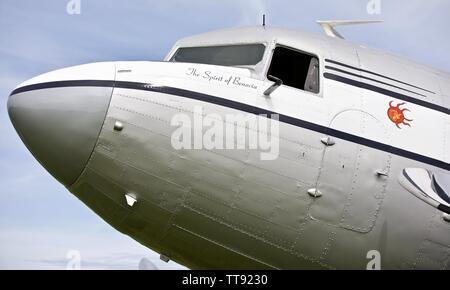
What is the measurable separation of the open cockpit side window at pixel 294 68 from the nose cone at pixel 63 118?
2511 mm

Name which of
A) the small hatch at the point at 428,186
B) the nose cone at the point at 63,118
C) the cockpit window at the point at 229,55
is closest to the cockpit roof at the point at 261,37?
the cockpit window at the point at 229,55

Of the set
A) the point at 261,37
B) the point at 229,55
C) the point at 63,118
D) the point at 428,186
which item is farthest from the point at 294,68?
the point at 63,118

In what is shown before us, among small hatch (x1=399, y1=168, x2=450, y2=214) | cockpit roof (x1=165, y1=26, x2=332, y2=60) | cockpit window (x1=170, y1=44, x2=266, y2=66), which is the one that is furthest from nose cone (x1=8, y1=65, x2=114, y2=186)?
small hatch (x1=399, y1=168, x2=450, y2=214)

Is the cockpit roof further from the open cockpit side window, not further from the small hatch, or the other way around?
the small hatch

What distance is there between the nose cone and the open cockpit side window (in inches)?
98.9

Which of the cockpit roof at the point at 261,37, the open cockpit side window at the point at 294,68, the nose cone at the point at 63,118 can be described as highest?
the cockpit roof at the point at 261,37

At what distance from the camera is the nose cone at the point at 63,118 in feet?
27.2

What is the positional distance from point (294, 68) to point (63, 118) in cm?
347

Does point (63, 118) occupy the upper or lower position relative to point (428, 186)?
lower

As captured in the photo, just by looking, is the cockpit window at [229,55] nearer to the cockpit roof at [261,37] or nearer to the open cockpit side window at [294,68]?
the cockpit roof at [261,37]

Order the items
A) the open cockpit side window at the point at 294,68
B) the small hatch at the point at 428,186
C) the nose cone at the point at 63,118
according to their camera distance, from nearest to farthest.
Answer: the nose cone at the point at 63,118
the small hatch at the point at 428,186
the open cockpit side window at the point at 294,68

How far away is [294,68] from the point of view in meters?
9.55

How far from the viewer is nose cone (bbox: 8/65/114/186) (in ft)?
27.2

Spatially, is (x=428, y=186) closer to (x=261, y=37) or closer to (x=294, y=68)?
(x=294, y=68)
